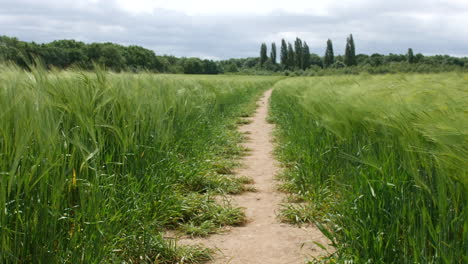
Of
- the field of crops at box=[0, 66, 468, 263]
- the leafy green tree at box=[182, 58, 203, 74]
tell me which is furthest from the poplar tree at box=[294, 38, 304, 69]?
the field of crops at box=[0, 66, 468, 263]

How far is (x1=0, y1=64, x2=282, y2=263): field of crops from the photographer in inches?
62.0

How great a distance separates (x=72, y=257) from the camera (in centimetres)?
174

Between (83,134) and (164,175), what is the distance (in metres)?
0.93

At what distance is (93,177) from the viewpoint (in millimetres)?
2143

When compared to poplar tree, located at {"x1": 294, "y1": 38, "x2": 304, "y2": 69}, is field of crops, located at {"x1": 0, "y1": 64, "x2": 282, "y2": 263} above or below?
below

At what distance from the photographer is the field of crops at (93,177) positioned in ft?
5.17

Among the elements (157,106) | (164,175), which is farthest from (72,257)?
(157,106)

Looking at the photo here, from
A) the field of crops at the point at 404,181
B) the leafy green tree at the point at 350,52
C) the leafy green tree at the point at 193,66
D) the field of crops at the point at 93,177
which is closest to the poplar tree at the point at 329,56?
the leafy green tree at the point at 350,52

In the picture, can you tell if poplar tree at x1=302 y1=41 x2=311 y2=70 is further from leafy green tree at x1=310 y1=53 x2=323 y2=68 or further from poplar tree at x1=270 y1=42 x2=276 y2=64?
poplar tree at x1=270 y1=42 x2=276 y2=64

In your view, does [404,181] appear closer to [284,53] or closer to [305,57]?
[305,57]

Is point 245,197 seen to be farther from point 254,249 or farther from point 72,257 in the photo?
point 72,257

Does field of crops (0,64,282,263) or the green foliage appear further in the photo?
the green foliage

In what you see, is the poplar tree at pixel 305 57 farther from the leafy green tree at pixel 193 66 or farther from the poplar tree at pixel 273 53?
the leafy green tree at pixel 193 66

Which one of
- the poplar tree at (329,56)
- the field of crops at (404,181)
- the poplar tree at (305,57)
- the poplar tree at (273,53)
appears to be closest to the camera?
the field of crops at (404,181)
